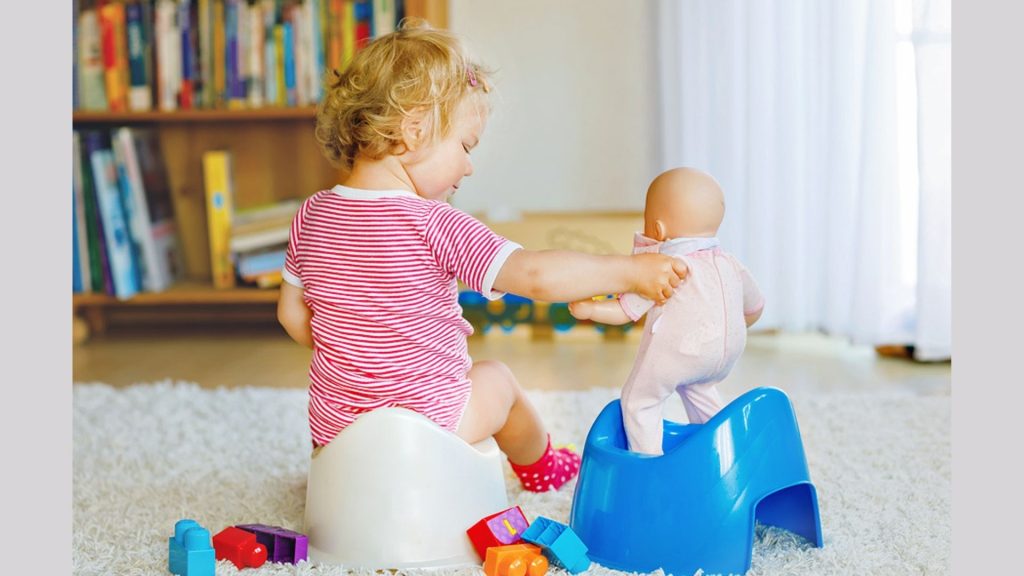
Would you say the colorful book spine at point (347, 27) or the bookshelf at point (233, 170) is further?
the bookshelf at point (233, 170)

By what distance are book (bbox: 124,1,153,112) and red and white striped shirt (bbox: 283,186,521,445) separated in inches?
58.1

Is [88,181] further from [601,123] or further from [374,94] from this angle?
[374,94]

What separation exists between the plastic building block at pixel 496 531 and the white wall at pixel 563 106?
1480 mm

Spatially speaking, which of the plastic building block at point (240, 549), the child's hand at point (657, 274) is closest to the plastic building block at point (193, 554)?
the plastic building block at point (240, 549)

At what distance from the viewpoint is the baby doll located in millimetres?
1162

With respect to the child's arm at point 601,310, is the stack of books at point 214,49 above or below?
above

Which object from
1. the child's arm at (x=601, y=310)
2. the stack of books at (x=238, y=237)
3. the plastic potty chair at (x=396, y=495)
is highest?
the child's arm at (x=601, y=310)

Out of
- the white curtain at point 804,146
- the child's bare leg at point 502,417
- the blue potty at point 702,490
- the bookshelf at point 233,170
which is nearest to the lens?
the blue potty at point 702,490

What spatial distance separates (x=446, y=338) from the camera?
1240 millimetres

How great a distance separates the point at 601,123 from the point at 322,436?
1.57 m

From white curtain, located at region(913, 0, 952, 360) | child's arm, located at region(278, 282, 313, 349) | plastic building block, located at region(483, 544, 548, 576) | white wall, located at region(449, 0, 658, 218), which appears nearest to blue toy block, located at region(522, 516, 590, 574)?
plastic building block, located at region(483, 544, 548, 576)

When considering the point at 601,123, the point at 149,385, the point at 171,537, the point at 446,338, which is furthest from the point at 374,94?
the point at 601,123

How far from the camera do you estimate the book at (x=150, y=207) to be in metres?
2.58

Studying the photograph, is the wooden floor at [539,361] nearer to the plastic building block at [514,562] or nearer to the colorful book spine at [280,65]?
the colorful book spine at [280,65]
